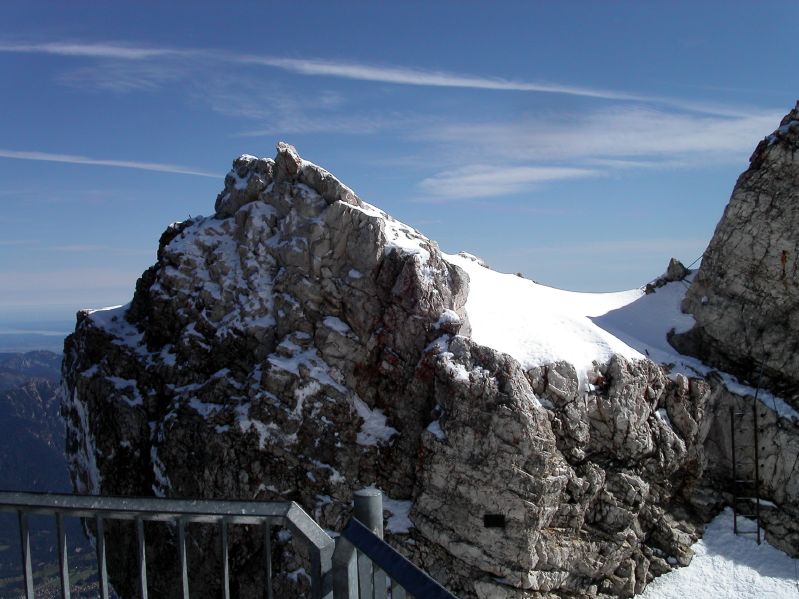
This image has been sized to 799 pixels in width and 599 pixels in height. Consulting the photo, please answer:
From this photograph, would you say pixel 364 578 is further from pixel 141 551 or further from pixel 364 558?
pixel 141 551

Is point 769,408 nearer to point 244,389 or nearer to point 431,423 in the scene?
point 431,423

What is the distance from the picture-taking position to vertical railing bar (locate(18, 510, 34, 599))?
443 cm

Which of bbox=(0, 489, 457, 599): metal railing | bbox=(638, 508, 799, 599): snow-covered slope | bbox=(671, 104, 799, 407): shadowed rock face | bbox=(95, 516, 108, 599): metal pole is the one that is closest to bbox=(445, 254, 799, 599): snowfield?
bbox=(638, 508, 799, 599): snow-covered slope

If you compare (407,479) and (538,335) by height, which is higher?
(538,335)

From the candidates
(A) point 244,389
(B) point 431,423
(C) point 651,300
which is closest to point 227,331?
(A) point 244,389

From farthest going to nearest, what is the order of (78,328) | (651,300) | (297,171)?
(651,300)
(78,328)
(297,171)

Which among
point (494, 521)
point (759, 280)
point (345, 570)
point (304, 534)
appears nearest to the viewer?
point (345, 570)

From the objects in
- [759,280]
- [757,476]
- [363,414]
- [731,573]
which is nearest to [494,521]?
[363,414]

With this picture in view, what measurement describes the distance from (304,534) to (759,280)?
95.6ft

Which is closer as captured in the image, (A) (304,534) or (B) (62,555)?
(A) (304,534)

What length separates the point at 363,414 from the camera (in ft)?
78.5

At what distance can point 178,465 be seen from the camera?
2334 cm

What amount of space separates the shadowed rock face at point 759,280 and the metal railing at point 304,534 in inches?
1108

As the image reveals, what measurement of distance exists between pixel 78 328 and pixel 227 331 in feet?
26.0
